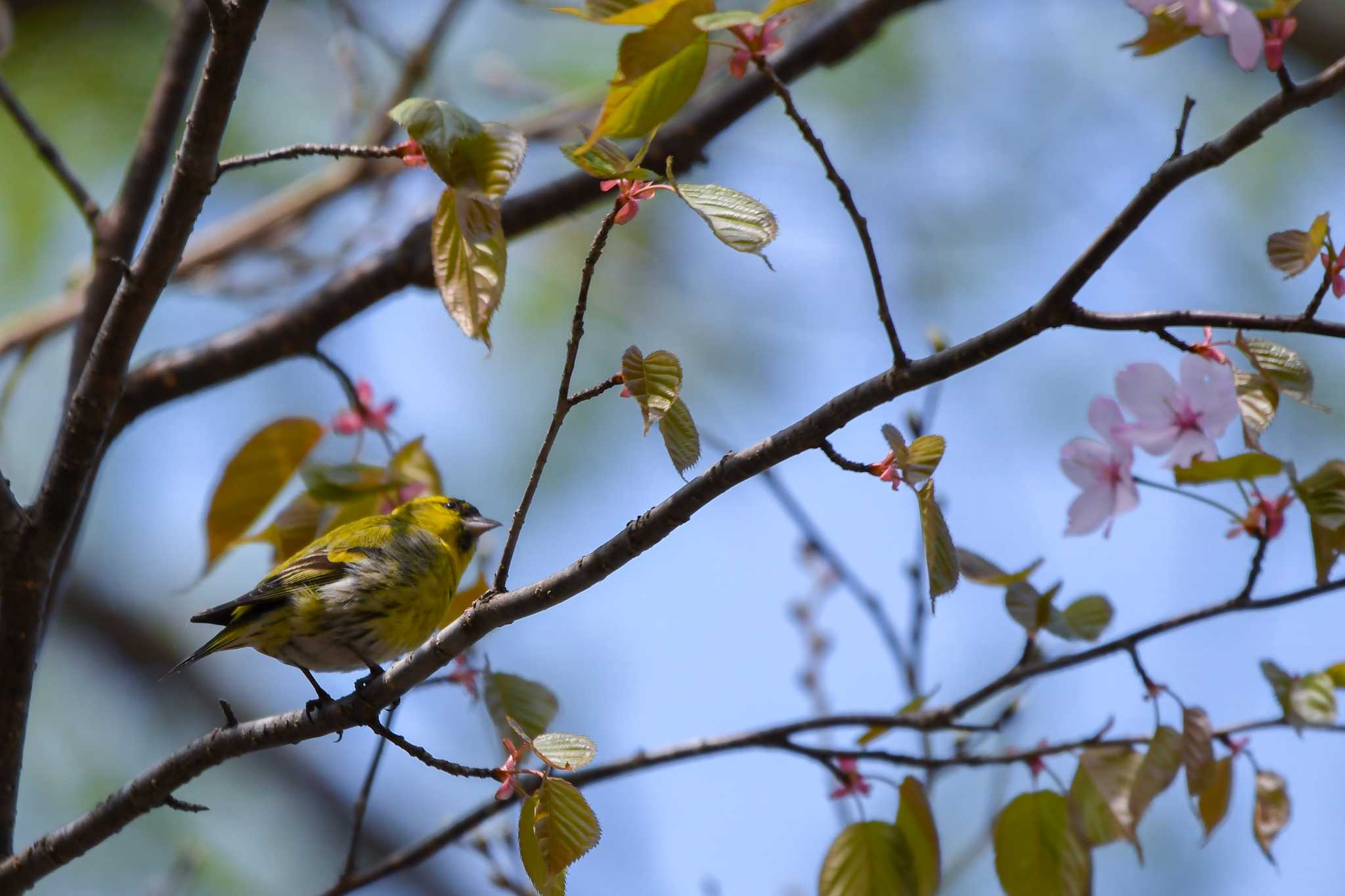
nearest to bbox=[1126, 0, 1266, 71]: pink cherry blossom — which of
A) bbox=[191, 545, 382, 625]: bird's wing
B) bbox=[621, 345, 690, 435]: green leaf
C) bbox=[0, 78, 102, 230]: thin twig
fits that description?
bbox=[621, 345, 690, 435]: green leaf

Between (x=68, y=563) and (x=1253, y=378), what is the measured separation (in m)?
2.61

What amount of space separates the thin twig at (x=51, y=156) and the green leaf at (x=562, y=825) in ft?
6.70

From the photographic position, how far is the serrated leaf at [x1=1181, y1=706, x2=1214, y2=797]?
2207 millimetres

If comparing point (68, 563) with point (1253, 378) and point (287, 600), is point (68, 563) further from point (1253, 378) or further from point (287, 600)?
point (1253, 378)

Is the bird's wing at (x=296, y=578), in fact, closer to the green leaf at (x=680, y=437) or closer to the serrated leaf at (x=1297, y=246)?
the green leaf at (x=680, y=437)

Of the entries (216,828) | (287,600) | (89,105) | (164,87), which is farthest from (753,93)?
(216,828)

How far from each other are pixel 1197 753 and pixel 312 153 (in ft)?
5.94

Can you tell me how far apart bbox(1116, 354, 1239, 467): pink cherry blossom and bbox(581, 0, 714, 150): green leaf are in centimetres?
109

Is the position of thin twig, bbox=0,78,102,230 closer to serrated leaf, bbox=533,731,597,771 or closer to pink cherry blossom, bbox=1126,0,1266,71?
serrated leaf, bbox=533,731,597,771

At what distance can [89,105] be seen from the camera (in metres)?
6.74

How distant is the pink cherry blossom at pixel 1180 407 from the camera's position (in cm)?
217

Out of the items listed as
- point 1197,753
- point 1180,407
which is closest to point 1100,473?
point 1180,407

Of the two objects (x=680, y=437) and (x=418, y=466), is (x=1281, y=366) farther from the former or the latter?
(x=418, y=466)

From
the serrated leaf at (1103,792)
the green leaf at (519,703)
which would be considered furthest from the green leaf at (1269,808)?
the green leaf at (519,703)
